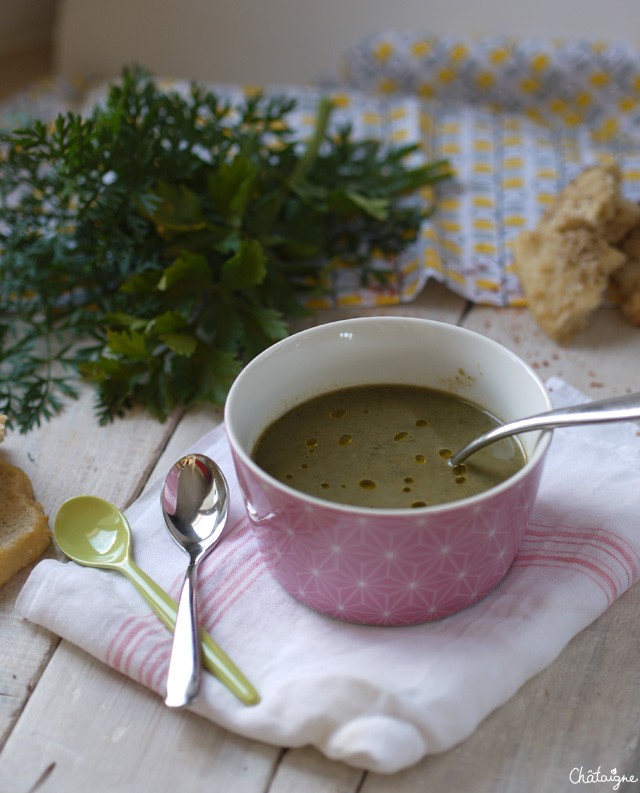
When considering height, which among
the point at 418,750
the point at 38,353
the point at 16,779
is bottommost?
the point at 38,353

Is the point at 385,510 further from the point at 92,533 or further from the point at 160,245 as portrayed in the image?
the point at 160,245

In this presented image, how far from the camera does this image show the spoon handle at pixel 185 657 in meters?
0.99

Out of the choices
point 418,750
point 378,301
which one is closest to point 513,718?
point 418,750

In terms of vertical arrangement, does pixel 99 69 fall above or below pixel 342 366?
below

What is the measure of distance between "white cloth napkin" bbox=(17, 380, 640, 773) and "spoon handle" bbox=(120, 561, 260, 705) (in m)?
0.01

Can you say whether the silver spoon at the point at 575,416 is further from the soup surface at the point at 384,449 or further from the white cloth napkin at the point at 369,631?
the white cloth napkin at the point at 369,631

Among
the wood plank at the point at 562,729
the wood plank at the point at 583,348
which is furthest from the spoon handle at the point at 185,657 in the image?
the wood plank at the point at 583,348

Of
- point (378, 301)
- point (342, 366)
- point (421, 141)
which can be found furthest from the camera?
point (421, 141)

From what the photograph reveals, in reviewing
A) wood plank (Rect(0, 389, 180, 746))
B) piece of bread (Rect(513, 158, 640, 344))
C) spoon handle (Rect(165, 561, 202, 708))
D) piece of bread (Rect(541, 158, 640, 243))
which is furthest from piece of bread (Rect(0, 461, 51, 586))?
piece of bread (Rect(541, 158, 640, 243))

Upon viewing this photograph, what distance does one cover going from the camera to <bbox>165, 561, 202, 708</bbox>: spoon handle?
0.99 meters

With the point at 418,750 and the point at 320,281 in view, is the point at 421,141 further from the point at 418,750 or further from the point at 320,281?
the point at 418,750

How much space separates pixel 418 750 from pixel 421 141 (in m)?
1.57

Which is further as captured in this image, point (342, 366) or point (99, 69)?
point (99, 69)

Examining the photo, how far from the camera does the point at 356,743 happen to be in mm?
932
